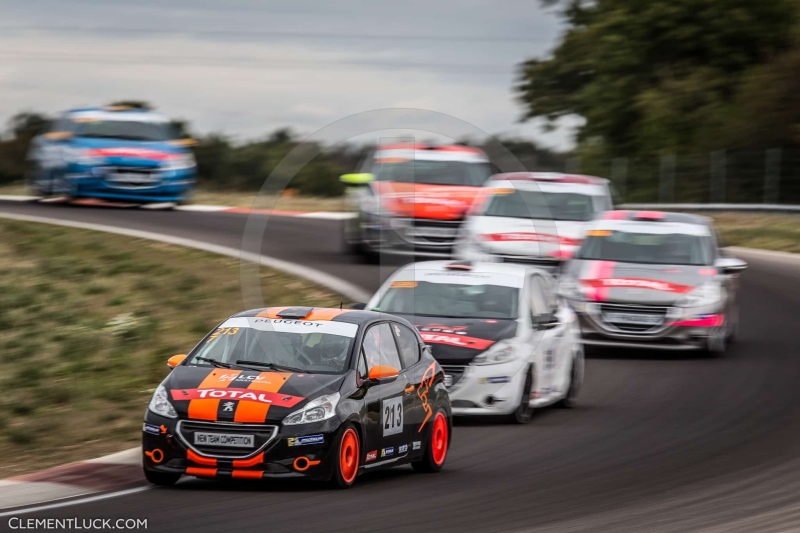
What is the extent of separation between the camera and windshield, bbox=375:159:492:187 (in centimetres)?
2189

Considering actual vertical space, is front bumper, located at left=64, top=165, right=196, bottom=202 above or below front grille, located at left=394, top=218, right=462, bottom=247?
above

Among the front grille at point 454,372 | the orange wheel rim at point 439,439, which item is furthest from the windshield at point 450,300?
the orange wheel rim at point 439,439

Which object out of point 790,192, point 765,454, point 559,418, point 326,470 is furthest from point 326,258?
point 790,192

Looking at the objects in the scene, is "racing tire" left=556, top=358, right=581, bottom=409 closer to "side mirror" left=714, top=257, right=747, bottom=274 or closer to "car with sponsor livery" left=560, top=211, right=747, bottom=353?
"car with sponsor livery" left=560, top=211, right=747, bottom=353

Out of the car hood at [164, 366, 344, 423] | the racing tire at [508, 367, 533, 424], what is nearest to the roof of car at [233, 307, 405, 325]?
the car hood at [164, 366, 344, 423]

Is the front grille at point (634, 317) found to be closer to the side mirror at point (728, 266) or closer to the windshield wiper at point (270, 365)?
the side mirror at point (728, 266)

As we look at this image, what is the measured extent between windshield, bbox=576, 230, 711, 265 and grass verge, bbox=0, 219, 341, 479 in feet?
12.3

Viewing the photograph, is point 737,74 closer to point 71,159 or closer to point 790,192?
point 790,192

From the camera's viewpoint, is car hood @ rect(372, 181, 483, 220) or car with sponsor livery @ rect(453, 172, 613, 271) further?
car hood @ rect(372, 181, 483, 220)

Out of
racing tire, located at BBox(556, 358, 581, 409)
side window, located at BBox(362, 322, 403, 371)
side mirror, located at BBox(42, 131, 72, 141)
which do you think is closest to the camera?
side window, located at BBox(362, 322, 403, 371)

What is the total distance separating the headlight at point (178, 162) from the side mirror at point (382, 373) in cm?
1821

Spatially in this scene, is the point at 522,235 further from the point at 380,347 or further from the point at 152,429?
the point at 152,429

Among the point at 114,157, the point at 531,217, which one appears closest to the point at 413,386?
the point at 531,217

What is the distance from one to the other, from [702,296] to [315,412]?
30.7 ft
